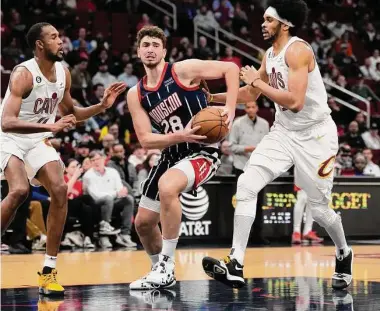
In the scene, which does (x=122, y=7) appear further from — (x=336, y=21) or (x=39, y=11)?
(x=336, y=21)

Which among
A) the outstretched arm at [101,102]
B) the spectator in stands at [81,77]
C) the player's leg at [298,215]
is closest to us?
the outstretched arm at [101,102]

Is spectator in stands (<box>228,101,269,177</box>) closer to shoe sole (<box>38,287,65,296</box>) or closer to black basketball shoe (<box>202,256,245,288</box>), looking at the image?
black basketball shoe (<box>202,256,245,288</box>)

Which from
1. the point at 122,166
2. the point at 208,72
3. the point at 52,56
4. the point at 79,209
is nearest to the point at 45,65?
the point at 52,56

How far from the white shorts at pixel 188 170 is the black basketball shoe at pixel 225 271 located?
0.63 m

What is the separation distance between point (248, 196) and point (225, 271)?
643 millimetres

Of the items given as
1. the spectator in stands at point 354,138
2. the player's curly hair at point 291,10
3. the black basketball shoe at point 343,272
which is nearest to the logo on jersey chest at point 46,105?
the player's curly hair at point 291,10

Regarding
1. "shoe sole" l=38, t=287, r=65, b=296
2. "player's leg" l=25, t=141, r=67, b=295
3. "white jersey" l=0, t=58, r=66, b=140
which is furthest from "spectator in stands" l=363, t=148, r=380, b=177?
"shoe sole" l=38, t=287, r=65, b=296

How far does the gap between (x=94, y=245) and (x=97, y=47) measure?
6061 mm

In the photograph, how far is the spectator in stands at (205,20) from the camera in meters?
21.1

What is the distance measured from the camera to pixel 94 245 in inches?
504

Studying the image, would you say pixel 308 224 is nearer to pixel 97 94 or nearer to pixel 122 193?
pixel 122 193

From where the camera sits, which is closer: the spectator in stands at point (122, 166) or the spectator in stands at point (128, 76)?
the spectator in stands at point (122, 166)

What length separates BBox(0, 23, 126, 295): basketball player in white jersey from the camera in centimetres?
708

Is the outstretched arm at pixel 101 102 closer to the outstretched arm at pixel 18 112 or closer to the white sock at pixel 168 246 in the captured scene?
the outstretched arm at pixel 18 112
